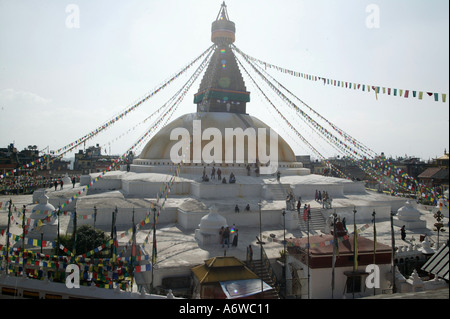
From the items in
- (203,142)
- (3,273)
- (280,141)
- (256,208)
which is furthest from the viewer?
(280,141)

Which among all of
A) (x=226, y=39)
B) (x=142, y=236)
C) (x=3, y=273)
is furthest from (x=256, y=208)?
(x=226, y=39)

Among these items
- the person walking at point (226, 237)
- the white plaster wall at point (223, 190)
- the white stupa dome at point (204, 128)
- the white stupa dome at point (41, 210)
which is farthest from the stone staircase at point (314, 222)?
the white stupa dome at point (41, 210)

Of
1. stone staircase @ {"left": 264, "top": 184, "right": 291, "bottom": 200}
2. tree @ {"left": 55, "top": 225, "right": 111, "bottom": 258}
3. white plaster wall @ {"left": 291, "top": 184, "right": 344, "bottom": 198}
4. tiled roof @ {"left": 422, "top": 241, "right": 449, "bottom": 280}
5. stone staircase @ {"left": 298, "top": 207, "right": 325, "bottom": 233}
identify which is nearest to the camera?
tiled roof @ {"left": 422, "top": 241, "right": 449, "bottom": 280}

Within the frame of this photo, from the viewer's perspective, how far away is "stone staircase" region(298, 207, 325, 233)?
12.1 meters

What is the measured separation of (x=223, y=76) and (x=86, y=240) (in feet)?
56.3

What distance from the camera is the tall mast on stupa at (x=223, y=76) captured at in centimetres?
2250

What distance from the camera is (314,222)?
40.9ft

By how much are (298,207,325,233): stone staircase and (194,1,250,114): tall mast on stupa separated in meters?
11.8

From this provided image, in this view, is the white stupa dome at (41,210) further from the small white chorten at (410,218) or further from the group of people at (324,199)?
the small white chorten at (410,218)

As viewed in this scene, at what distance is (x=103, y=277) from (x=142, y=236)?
12.7ft

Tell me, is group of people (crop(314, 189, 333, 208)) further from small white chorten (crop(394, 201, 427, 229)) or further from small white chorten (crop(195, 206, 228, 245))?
small white chorten (crop(195, 206, 228, 245))

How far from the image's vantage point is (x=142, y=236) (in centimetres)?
1063

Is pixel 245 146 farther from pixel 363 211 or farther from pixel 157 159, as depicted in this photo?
pixel 363 211

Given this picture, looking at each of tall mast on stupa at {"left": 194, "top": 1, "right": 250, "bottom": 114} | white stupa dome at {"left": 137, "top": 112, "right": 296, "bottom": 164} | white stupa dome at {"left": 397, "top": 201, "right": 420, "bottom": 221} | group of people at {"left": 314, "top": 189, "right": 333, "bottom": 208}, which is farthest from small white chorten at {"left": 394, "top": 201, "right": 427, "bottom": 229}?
tall mast on stupa at {"left": 194, "top": 1, "right": 250, "bottom": 114}
